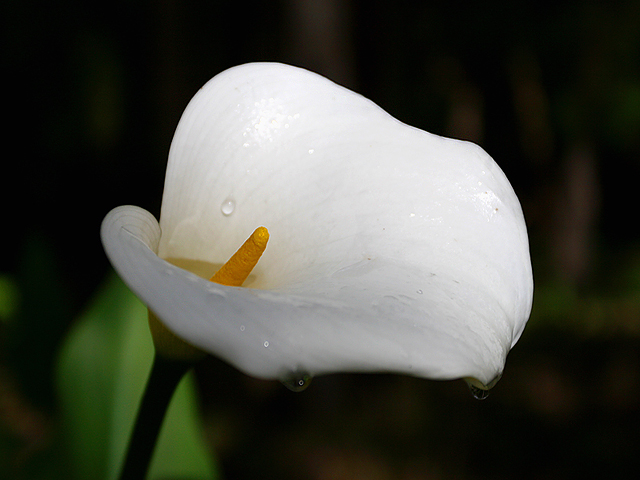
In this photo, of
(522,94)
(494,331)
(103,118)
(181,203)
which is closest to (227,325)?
(494,331)

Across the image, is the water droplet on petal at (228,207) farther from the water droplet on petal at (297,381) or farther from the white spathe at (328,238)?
the water droplet on petal at (297,381)

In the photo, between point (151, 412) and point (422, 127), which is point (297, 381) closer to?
point (151, 412)

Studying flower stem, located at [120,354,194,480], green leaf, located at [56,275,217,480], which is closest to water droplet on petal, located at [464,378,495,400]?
flower stem, located at [120,354,194,480]

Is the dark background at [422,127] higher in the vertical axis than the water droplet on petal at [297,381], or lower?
lower

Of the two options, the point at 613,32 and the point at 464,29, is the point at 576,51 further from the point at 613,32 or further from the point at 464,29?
the point at 464,29

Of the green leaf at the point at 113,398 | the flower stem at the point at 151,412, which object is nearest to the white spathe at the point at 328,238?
the flower stem at the point at 151,412

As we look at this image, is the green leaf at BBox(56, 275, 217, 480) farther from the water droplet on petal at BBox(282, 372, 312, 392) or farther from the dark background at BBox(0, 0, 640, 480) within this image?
the dark background at BBox(0, 0, 640, 480)
